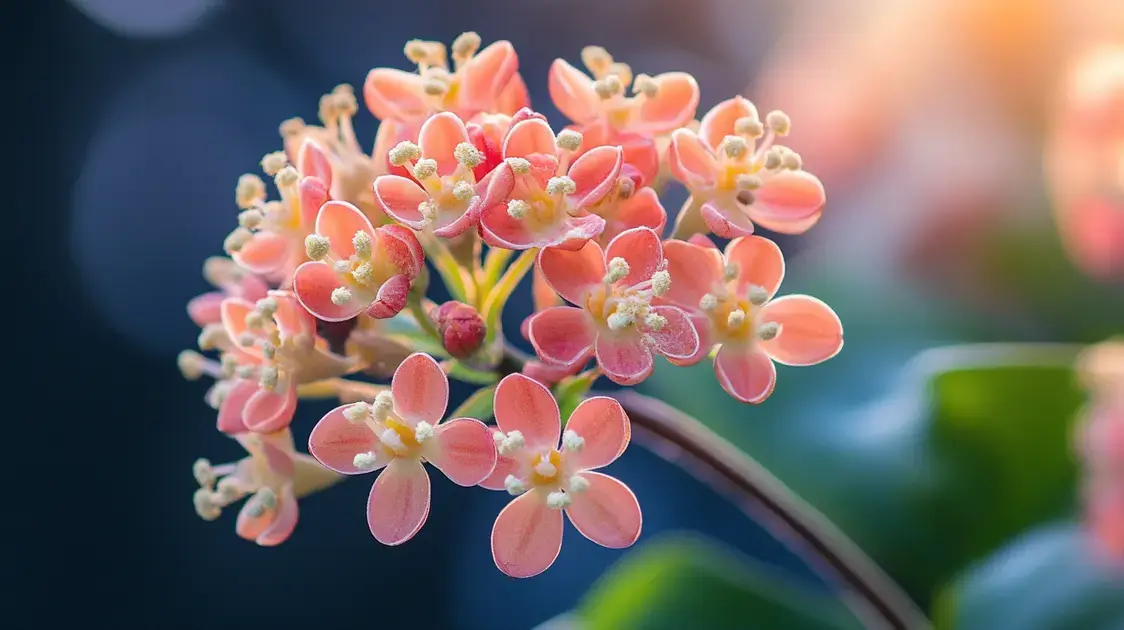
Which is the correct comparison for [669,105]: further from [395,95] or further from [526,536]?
[526,536]

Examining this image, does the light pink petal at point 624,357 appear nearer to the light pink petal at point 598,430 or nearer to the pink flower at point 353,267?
the light pink petal at point 598,430

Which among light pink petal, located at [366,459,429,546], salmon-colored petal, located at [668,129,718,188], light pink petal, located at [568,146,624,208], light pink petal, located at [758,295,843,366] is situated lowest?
light pink petal, located at [366,459,429,546]

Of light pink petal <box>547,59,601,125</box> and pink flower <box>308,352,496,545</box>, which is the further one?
light pink petal <box>547,59,601,125</box>

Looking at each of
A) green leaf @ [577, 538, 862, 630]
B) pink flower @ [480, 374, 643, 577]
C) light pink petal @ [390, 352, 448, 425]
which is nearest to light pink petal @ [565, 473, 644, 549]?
pink flower @ [480, 374, 643, 577]

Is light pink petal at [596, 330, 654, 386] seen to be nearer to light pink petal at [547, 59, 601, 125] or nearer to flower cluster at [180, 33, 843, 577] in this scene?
flower cluster at [180, 33, 843, 577]

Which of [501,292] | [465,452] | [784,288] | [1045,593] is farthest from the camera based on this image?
[784,288]

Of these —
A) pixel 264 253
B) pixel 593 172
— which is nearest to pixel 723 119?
pixel 593 172

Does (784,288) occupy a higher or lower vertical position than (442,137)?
higher
